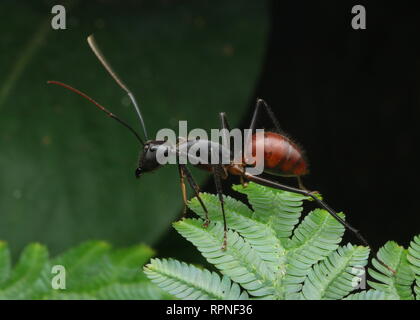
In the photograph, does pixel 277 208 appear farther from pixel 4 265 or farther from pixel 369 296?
pixel 4 265

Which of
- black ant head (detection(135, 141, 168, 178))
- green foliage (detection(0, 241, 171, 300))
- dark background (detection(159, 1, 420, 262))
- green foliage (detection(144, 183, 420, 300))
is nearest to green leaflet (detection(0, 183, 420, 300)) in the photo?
green foliage (detection(144, 183, 420, 300))

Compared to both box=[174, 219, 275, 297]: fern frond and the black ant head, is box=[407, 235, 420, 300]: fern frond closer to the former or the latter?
box=[174, 219, 275, 297]: fern frond

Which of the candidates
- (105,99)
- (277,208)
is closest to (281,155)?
(277,208)

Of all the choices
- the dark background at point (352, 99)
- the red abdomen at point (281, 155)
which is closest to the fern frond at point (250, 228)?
the red abdomen at point (281, 155)

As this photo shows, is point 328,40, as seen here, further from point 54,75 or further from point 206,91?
point 54,75

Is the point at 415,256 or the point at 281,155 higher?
the point at 281,155
